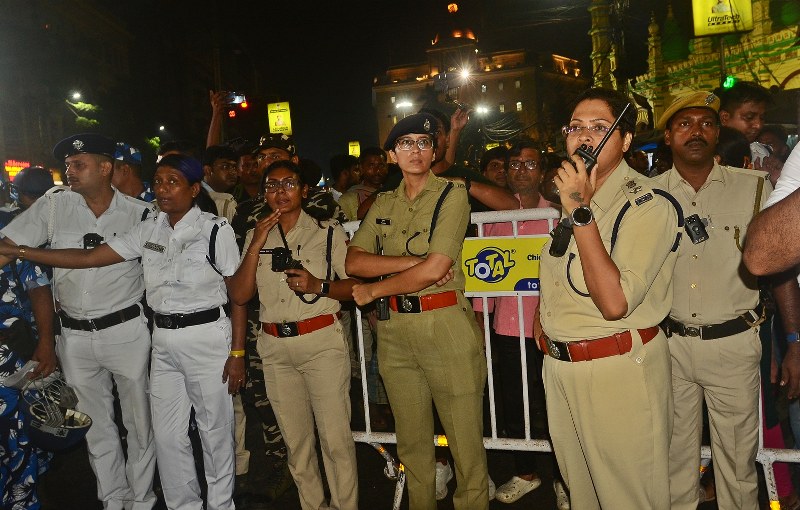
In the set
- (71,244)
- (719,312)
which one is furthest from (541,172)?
(71,244)

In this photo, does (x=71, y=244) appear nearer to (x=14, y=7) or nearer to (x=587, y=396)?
(x=587, y=396)

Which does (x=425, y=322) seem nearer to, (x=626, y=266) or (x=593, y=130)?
(x=626, y=266)

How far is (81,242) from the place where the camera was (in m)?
4.54

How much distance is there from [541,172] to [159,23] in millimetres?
42630

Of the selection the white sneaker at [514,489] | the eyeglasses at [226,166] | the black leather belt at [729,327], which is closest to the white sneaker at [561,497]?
the white sneaker at [514,489]

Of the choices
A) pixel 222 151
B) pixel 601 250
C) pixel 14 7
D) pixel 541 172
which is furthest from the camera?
pixel 14 7

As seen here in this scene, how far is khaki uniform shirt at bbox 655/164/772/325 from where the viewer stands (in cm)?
344

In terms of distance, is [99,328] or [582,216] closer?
[582,216]

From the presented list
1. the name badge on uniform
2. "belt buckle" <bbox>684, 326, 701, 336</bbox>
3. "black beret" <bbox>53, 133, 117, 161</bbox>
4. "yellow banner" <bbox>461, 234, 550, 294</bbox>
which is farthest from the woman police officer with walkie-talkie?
"black beret" <bbox>53, 133, 117, 161</bbox>

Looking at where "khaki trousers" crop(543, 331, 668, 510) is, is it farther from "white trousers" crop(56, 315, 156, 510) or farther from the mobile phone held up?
the mobile phone held up

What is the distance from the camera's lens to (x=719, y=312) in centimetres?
342

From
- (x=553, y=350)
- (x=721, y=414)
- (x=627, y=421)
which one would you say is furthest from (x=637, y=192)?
(x=721, y=414)

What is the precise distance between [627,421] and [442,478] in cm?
246

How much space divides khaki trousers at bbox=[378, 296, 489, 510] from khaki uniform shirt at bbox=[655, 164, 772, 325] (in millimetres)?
1316
